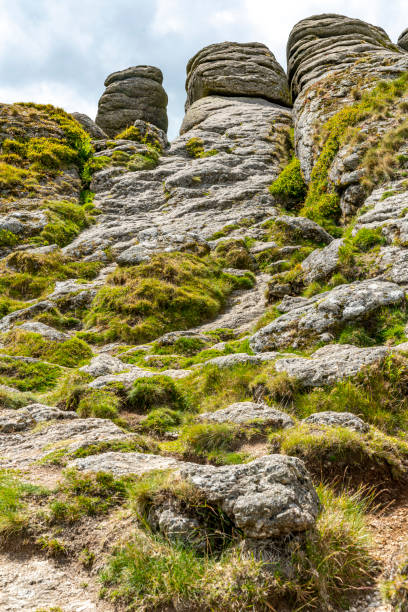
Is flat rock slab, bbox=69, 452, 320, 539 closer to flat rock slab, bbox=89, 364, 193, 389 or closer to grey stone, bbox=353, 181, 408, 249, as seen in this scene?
flat rock slab, bbox=89, 364, 193, 389

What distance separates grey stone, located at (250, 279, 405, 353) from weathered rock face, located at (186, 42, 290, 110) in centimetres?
4328

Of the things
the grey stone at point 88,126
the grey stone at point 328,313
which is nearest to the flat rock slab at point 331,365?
the grey stone at point 328,313

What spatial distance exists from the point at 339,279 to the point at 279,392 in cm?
643

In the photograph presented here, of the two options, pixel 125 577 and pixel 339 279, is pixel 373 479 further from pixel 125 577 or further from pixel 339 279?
pixel 339 279

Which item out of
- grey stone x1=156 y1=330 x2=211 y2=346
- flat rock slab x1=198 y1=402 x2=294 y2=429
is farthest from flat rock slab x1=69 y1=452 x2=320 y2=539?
grey stone x1=156 y1=330 x2=211 y2=346

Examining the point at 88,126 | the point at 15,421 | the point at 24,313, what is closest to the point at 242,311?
the point at 24,313

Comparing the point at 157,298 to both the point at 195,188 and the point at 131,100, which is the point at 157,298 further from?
the point at 131,100

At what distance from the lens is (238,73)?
49.8 meters

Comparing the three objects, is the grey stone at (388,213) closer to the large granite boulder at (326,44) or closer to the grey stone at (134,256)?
the grey stone at (134,256)

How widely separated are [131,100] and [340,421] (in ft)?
190

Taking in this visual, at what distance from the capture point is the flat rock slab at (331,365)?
9.15 meters

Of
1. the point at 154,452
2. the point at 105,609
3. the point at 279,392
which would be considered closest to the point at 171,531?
the point at 105,609

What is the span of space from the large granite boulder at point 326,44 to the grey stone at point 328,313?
31.1m

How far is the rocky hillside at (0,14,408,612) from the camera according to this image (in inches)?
180
